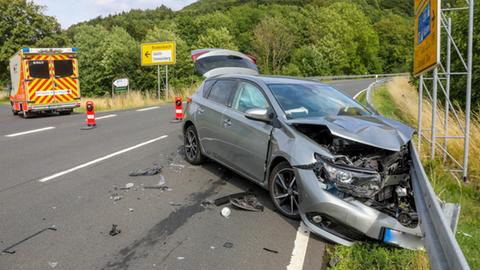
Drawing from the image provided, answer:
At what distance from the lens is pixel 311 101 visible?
5.50m

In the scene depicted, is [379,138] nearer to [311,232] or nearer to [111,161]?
[311,232]

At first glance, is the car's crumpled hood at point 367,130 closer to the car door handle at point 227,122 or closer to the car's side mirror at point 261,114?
Result: the car's side mirror at point 261,114

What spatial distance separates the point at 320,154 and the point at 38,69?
16474 millimetres

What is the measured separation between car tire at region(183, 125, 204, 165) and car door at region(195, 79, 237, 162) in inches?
10.3

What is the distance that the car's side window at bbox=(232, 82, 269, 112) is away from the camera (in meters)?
5.54

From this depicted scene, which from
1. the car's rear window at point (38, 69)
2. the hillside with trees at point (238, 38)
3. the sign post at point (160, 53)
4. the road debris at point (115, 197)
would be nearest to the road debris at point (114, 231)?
the road debris at point (115, 197)

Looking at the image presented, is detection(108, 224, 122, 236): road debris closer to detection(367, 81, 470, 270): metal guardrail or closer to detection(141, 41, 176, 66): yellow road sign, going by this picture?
detection(367, 81, 470, 270): metal guardrail

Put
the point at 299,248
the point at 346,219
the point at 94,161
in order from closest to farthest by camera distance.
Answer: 1. the point at 346,219
2. the point at 299,248
3. the point at 94,161

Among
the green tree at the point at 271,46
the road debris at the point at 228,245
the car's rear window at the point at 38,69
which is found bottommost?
the road debris at the point at 228,245

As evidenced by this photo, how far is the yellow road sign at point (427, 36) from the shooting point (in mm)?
5883

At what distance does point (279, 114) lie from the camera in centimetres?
507

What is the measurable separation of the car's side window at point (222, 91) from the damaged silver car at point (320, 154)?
0.02m

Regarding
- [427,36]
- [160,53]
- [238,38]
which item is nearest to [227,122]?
[427,36]

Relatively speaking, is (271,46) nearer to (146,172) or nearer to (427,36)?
(427,36)
